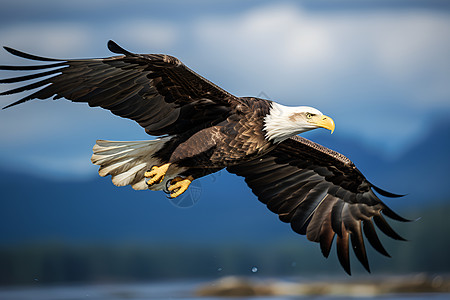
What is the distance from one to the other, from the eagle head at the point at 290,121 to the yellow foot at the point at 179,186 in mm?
741

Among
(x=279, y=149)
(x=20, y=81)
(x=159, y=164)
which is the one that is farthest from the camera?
(x=279, y=149)

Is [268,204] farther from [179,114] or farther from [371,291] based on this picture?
[371,291]

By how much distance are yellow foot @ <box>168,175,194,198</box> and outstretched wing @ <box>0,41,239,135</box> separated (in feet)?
1.26

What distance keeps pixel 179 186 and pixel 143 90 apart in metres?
0.81

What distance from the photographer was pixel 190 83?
4.13 metres

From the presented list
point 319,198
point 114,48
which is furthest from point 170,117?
point 319,198

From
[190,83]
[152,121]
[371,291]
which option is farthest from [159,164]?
[371,291]

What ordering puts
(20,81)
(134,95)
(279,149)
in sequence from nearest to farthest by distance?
(20,81), (134,95), (279,149)

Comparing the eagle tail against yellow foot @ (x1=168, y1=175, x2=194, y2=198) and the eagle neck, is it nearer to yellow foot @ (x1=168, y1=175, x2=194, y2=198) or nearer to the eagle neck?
yellow foot @ (x1=168, y1=175, x2=194, y2=198)

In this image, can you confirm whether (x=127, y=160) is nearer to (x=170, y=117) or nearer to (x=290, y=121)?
(x=170, y=117)

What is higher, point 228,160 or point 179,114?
point 179,114

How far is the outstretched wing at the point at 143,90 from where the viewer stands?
3.94 meters

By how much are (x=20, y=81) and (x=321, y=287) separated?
13275 mm

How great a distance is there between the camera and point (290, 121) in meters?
4.28
